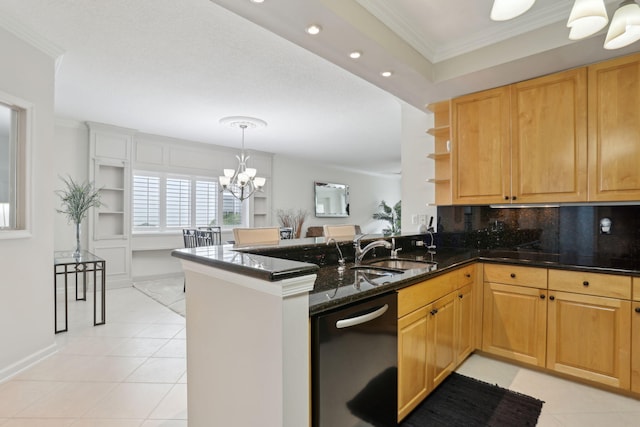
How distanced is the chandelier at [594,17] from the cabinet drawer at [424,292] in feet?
4.51

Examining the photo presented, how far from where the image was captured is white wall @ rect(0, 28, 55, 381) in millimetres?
2393

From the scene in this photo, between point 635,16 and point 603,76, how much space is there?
3.80 ft

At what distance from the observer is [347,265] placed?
2.21 metres

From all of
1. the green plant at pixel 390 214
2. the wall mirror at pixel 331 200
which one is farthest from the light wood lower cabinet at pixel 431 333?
the green plant at pixel 390 214

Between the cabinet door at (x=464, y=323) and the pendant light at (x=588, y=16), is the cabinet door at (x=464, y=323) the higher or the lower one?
the lower one

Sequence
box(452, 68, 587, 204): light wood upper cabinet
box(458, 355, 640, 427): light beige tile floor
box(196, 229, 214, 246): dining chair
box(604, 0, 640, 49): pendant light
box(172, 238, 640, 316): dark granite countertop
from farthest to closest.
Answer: box(196, 229, 214, 246): dining chair < box(452, 68, 587, 204): light wood upper cabinet < box(458, 355, 640, 427): light beige tile floor < box(604, 0, 640, 49): pendant light < box(172, 238, 640, 316): dark granite countertop

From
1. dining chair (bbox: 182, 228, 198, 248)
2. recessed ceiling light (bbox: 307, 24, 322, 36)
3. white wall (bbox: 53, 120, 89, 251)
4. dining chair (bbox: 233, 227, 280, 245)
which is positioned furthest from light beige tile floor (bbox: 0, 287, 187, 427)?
recessed ceiling light (bbox: 307, 24, 322, 36)

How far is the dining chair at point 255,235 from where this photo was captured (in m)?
2.43

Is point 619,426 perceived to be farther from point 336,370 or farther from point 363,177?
point 363,177

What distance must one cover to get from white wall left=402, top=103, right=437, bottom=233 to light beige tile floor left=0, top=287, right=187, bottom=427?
8.97 ft

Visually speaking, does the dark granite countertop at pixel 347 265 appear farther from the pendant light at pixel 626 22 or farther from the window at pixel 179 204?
the window at pixel 179 204

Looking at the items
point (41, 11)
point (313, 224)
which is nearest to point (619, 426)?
point (41, 11)

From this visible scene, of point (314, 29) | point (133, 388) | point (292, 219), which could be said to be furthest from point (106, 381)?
point (292, 219)

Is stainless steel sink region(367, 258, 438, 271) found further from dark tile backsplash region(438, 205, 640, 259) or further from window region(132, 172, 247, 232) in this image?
window region(132, 172, 247, 232)
